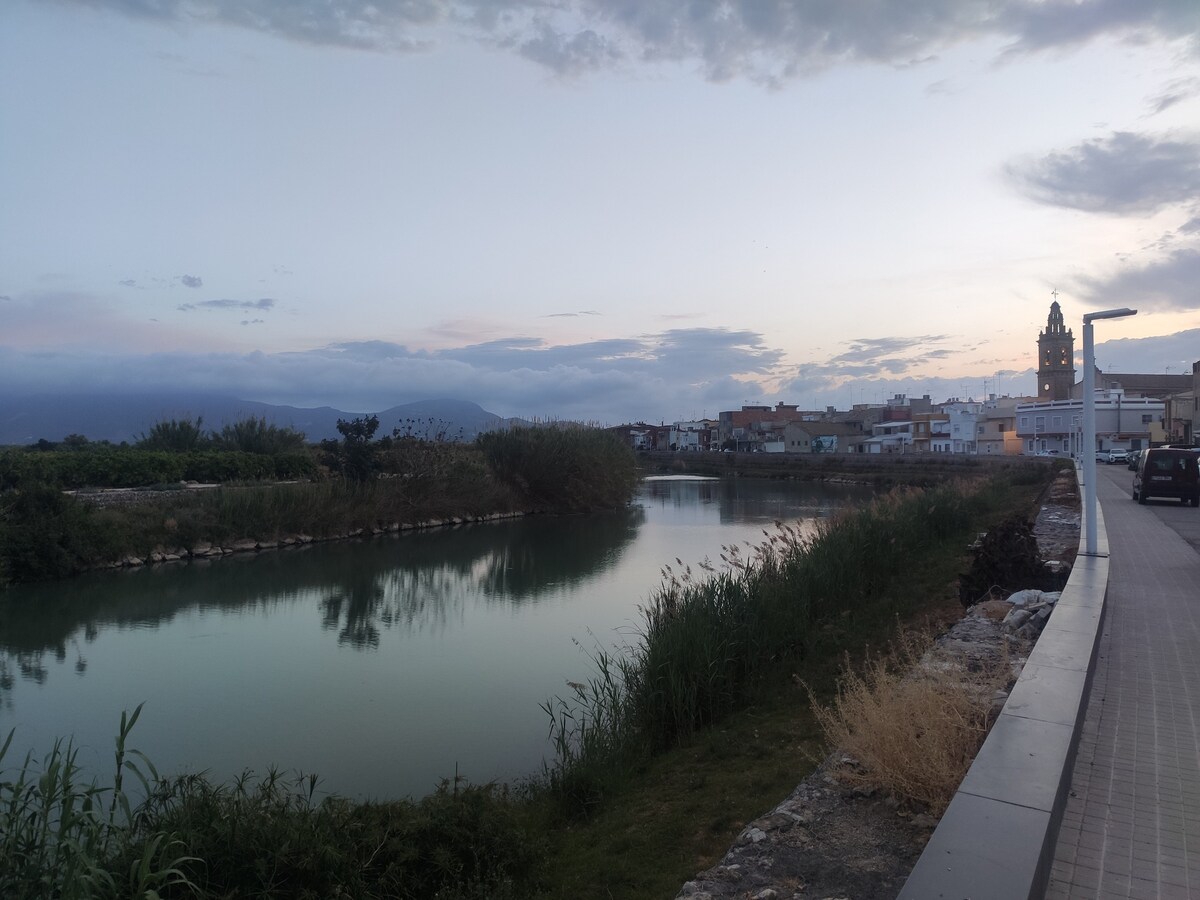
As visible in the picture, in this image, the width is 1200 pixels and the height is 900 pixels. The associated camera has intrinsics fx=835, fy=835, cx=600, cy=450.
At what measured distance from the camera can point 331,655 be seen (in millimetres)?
11273

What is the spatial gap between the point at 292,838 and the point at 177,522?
59.6ft

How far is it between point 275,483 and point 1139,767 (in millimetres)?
24069

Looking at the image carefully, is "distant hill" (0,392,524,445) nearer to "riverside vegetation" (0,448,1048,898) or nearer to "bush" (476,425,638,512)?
"bush" (476,425,638,512)

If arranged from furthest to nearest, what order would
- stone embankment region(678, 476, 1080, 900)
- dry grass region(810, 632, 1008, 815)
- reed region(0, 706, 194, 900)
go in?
dry grass region(810, 632, 1008, 815), stone embankment region(678, 476, 1080, 900), reed region(0, 706, 194, 900)

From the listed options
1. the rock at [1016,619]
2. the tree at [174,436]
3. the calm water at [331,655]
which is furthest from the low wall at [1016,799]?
the tree at [174,436]

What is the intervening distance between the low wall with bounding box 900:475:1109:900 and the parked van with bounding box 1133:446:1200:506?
58.5 feet

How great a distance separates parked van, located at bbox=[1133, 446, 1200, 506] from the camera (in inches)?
781

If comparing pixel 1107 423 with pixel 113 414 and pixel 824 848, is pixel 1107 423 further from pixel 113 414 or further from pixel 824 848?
pixel 113 414

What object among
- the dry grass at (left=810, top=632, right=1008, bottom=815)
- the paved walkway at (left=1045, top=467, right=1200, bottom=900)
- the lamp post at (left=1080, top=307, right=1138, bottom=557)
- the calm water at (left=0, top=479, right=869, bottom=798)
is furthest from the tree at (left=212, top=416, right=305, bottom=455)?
the dry grass at (left=810, top=632, right=1008, bottom=815)

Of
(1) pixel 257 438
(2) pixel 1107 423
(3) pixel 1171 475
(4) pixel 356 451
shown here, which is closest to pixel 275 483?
(4) pixel 356 451

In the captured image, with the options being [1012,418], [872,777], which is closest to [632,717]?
[872,777]

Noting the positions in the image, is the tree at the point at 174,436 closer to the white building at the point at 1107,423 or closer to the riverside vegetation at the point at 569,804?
the riverside vegetation at the point at 569,804

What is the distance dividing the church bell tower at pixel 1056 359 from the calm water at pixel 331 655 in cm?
8756

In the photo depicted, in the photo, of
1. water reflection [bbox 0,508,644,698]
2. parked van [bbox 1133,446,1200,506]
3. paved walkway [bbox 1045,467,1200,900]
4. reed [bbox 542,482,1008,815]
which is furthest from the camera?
parked van [bbox 1133,446,1200,506]
